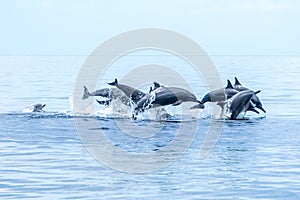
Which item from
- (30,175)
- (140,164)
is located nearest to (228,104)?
(140,164)

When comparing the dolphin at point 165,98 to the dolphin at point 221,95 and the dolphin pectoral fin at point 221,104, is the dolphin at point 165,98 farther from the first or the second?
the dolphin at point 221,95

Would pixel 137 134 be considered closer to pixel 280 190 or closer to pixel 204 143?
pixel 204 143

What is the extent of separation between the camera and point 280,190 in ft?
44.6

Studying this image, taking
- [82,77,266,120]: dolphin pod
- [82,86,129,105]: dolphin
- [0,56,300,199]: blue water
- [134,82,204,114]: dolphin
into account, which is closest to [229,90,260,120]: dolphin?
[82,77,266,120]: dolphin pod

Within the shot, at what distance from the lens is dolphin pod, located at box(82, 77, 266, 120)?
24812 millimetres

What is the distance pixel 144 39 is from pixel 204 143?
4295 millimetres

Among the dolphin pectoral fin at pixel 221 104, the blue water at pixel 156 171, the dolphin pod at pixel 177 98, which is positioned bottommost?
the blue water at pixel 156 171

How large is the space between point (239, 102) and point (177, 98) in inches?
99.8

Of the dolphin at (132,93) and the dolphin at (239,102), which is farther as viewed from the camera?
the dolphin at (132,93)

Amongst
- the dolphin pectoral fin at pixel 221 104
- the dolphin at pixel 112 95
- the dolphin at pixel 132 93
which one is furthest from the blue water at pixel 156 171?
the dolphin at pixel 112 95

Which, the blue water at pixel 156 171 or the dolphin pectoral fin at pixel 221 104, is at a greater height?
the dolphin pectoral fin at pixel 221 104

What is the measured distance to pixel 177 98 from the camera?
2475 cm

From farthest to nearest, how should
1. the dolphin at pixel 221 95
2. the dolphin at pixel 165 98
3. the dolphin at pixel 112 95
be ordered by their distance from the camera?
1. the dolphin at pixel 112 95
2. the dolphin at pixel 221 95
3. the dolphin at pixel 165 98

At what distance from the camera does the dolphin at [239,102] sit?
25625mm
